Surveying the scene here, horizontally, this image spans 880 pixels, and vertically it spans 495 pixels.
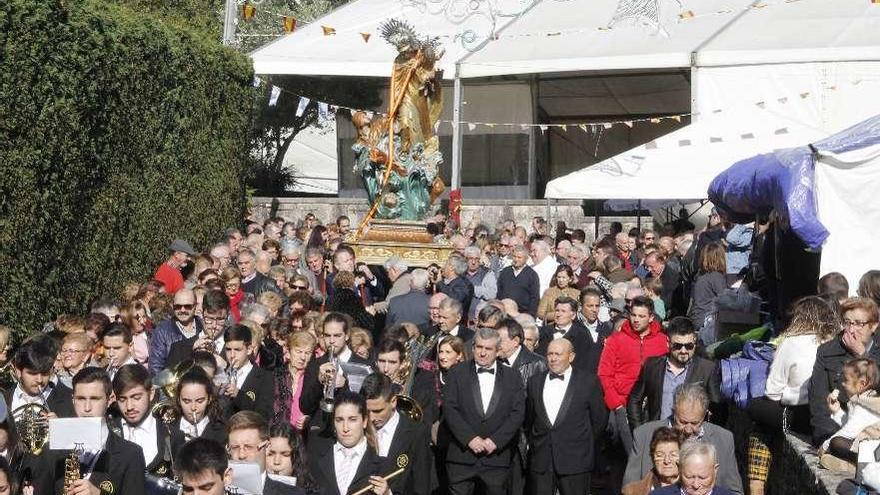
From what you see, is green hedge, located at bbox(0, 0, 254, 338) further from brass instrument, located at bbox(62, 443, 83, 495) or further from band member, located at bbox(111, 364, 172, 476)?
brass instrument, located at bbox(62, 443, 83, 495)

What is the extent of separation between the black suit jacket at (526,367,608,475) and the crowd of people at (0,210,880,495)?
0.05 feet

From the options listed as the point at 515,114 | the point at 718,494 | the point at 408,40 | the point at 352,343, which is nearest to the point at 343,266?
the point at 352,343

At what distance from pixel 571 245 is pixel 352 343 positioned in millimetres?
7842

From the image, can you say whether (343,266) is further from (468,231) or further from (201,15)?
(201,15)

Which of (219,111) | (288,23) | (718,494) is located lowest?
(718,494)

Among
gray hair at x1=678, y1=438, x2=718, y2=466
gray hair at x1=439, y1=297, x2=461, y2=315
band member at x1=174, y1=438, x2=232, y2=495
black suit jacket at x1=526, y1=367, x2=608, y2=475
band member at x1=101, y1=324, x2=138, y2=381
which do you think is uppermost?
gray hair at x1=439, y1=297, x2=461, y2=315

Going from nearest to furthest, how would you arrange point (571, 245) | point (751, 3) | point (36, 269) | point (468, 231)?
point (36, 269)
point (571, 245)
point (468, 231)
point (751, 3)

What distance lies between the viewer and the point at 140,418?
8.20 metres

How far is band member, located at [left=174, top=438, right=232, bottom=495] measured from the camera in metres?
6.04

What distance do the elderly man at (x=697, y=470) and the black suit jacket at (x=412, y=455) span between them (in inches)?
70.0

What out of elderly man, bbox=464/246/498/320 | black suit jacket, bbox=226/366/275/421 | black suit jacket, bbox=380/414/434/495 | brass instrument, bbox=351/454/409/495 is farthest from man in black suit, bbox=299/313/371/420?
elderly man, bbox=464/246/498/320

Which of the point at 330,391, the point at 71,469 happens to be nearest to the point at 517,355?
the point at 330,391

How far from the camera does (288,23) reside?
3031 cm

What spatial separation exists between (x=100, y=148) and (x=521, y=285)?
4.79 meters
